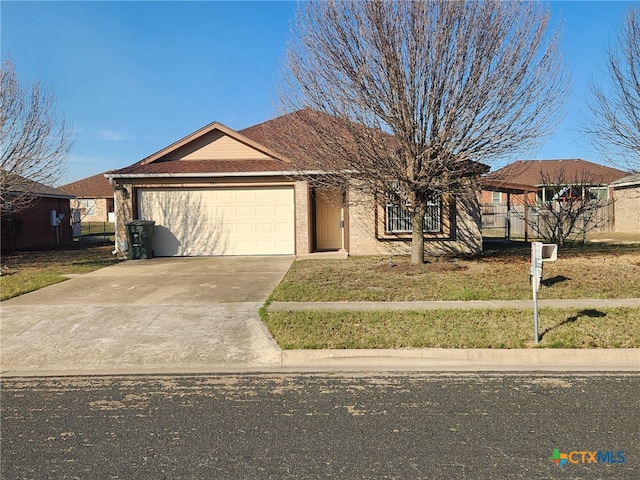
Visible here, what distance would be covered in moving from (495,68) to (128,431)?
32.0 feet

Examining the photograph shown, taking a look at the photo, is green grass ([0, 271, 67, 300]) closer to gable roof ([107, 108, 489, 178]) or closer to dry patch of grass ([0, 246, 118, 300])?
dry patch of grass ([0, 246, 118, 300])

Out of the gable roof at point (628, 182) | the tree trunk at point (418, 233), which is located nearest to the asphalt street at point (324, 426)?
the tree trunk at point (418, 233)

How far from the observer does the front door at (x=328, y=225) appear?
648 inches

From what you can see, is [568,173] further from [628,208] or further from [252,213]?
[252,213]

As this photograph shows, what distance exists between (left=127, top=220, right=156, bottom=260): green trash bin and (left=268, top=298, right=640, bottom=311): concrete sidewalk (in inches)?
342

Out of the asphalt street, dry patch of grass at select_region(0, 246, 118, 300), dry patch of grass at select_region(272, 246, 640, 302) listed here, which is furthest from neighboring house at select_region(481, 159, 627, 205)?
dry patch of grass at select_region(0, 246, 118, 300)

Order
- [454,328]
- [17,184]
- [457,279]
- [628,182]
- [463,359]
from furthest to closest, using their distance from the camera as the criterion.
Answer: [628,182] → [17,184] → [457,279] → [454,328] → [463,359]

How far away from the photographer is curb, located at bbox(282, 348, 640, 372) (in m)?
5.71

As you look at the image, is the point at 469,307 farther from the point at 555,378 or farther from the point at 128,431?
the point at 128,431

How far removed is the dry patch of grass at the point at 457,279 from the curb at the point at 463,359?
108 inches

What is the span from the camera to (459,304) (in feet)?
27.0

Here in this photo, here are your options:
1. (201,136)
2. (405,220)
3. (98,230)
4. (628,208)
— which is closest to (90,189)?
(98,230)

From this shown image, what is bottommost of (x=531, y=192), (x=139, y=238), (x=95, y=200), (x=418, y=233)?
(x=139, y=238)

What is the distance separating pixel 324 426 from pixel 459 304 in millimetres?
4774
